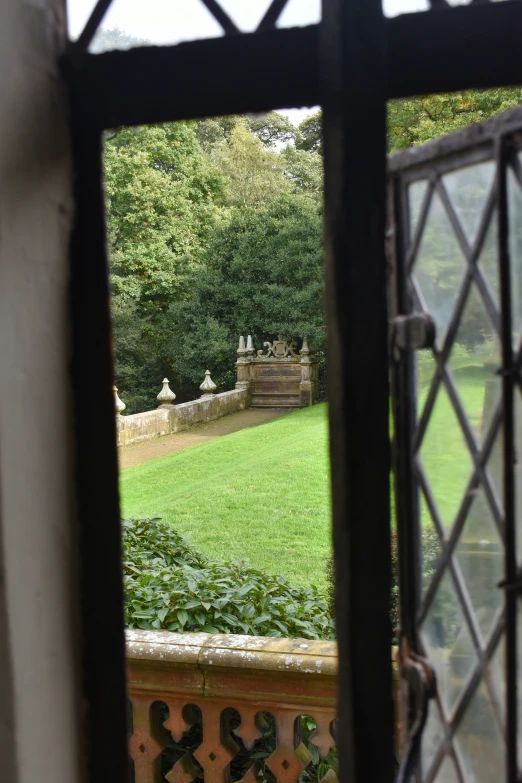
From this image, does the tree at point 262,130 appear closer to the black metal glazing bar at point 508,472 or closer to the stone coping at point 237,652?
the stone coping at point 237,652

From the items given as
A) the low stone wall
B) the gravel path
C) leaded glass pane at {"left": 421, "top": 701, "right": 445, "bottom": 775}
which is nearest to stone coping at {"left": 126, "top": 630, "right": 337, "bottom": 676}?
leaded glass pane at {"left": 421, "top": 701, "right": 445, "bottom": 775}

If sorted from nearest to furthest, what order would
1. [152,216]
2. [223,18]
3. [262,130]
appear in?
1. [223,18]
2. [152,216]
3. [262,130]

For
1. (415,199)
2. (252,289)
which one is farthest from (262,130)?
(415,199)

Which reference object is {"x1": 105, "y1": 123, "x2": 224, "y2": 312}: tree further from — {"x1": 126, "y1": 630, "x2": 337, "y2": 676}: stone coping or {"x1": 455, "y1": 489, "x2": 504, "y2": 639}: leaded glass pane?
{"x1": 455, "y1": 489, "x2": 504, "y2": 639}: leaded glass pane

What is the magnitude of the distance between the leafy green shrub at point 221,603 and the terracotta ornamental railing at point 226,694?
1.40 ft

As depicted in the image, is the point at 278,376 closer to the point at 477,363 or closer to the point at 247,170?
the point at 247,170

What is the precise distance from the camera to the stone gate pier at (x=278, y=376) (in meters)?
19.3

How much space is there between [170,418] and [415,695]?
14212 millimetres

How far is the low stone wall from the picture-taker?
46.2ft

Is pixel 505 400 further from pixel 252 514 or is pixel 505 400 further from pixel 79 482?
pixel 252 514

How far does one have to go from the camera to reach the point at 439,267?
118 centimetres

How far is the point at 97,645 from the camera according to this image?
3.82 ft

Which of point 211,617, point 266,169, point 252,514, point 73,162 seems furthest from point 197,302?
point 73,162

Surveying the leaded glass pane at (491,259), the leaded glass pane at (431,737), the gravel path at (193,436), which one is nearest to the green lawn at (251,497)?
the gravel path at (193,436)
